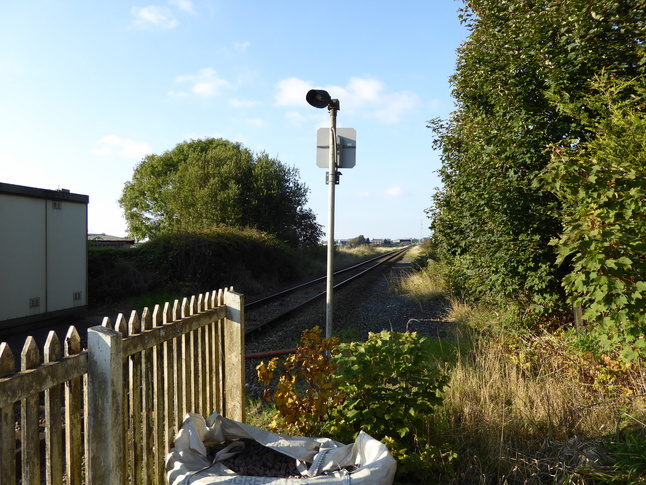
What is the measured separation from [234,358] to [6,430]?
206cm

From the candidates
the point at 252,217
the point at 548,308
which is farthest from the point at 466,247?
the point at 252,217

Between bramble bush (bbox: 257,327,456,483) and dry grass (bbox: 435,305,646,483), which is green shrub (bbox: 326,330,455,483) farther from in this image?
dry grass (bbox: 435,305,646,483)

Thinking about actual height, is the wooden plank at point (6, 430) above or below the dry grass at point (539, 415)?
above

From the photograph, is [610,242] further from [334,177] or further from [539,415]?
[334,177]

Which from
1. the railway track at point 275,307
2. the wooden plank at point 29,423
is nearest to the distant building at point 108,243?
the railway track at point 275,307

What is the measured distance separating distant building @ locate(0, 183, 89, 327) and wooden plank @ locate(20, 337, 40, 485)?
29.5 feet

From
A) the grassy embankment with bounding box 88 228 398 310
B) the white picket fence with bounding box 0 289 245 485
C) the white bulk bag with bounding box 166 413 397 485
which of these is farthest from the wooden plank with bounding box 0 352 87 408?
the grassy embankment with bounding box 88 228 398 310

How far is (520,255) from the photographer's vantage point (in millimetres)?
6562

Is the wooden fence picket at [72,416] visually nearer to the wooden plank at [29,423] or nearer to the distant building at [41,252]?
the wooden plank at [29,423]

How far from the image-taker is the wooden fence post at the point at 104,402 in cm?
219

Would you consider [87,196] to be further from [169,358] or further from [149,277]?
[169,358]

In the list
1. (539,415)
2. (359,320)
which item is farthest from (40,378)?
(359,320)

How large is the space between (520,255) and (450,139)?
12.8ft

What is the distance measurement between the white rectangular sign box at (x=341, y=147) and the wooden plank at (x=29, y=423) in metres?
4.16
